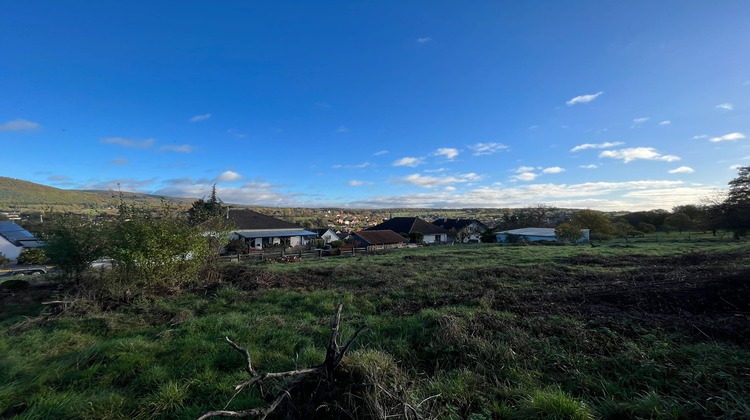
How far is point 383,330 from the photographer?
201 inches

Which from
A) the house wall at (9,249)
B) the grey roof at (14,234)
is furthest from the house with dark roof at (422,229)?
the grey roof at (14,234)

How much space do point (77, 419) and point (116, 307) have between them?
19.1ft

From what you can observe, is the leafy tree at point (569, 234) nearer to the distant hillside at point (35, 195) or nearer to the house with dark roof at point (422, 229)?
the house with dark roof at point (422, 229)

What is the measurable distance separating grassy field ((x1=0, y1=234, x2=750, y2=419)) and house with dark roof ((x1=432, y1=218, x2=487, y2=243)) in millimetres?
36163

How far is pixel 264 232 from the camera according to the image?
3447cm

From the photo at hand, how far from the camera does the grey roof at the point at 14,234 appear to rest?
30.8 metres

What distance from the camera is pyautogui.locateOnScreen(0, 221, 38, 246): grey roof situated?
101ft

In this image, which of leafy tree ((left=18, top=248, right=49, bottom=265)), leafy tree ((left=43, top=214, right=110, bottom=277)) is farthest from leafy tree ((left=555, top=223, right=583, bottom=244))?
leafy tree ((left=18, top=248, right=49, bottom=265))

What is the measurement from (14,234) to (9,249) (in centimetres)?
362

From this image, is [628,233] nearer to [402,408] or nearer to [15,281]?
[402,408]

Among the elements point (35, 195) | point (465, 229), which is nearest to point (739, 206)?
point (465, 229)

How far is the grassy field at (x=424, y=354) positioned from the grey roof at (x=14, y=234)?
39140mm

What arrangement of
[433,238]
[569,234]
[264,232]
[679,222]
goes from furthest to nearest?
[433,238] → [679,222] → [264,232] → [569,234]

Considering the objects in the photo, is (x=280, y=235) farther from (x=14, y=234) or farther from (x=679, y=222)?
(x=679, y=222)
